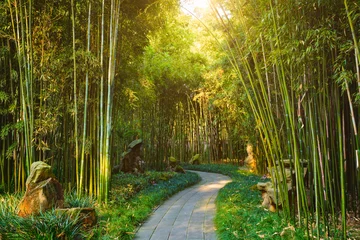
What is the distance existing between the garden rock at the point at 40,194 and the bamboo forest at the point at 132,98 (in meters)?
0.07

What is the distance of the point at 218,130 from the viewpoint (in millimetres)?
14180

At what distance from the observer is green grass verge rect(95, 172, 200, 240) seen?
10.7 ft

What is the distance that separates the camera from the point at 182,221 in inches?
157

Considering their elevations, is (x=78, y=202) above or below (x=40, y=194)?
below

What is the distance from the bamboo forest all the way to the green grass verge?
0.02 meters

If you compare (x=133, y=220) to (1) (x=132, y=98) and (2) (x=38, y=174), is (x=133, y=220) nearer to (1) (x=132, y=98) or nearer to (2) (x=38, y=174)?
(2) (x=38, y=174)

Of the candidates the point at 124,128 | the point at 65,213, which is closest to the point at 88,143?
the point at 65,213

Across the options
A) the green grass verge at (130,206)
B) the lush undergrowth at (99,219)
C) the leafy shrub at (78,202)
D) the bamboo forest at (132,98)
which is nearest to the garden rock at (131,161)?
the bamboo forest at (132,98)

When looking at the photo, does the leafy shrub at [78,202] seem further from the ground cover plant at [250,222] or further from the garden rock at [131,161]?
the garden rock at [131,161]

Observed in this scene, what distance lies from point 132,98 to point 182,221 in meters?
3.67

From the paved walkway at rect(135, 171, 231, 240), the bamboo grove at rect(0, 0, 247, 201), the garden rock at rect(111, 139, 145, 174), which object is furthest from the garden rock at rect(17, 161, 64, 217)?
the garden rock at rect(111, 139, 145, 174)

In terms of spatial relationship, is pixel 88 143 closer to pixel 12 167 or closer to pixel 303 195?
pixel 12 167

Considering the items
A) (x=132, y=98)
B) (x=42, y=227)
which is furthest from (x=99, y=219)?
(x=132, y=98)

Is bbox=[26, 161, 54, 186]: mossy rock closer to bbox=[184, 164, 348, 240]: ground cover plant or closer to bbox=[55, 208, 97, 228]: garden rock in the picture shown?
bbox=[55, 208, 97, 228]: garden rock
